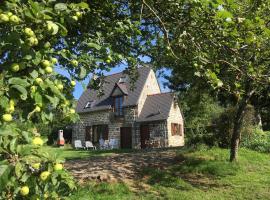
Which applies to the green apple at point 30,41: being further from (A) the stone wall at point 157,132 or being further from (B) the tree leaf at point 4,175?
(A) the stone wall at point 157,132

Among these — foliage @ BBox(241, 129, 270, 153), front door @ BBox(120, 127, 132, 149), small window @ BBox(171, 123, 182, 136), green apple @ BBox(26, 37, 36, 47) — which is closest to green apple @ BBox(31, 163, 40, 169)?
green apple @ BBox(26, 37, 36, 47)

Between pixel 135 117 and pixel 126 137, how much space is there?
199cm

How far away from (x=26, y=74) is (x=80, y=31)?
410cm

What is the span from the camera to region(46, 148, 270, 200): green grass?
384 inches

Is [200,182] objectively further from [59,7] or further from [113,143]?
[113,143]

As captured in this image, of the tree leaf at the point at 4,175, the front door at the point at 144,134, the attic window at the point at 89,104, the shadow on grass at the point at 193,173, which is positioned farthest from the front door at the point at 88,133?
the tree leaf at the point at 4,175

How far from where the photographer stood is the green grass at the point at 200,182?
9.76 metres

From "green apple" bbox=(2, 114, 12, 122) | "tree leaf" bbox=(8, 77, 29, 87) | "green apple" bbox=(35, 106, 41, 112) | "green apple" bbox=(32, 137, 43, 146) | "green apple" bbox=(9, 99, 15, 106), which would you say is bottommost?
"green apple" bbox=(32, 137, 43, 146)

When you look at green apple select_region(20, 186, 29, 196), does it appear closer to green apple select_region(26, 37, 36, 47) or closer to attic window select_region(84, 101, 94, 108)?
green apple select_region(26, 37, 36, 47)

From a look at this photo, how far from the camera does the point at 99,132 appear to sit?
120 ft

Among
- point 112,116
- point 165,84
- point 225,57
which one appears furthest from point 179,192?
point 112,116

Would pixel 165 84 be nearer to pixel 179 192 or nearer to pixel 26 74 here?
pixel 179 192

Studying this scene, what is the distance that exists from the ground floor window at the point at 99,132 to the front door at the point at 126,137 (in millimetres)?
1626

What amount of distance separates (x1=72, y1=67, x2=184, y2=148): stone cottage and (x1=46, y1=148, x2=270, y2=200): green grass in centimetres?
1833
